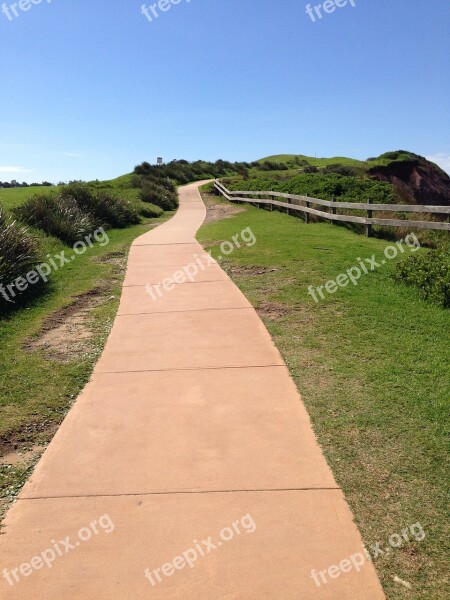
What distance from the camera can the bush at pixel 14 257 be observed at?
9.07 metres

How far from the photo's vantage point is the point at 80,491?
3.60 meters

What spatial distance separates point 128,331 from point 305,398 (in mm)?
2913

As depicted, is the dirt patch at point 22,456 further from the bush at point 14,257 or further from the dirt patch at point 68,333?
the bush at point 14,257

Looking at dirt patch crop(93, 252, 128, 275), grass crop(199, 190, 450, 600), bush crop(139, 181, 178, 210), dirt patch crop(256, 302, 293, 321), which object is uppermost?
bush crop(139, 181, 178, 210)

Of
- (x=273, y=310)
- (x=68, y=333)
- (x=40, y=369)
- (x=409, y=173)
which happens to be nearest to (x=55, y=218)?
(x=68, y=333)

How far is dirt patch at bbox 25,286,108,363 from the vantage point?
6.33 meters

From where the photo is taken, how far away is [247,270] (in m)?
10.5

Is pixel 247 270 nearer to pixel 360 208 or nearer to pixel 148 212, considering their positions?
pixel 360 208

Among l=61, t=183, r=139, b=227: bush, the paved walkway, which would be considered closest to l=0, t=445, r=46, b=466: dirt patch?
the paved walkway

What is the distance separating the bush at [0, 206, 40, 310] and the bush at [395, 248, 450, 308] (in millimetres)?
6362

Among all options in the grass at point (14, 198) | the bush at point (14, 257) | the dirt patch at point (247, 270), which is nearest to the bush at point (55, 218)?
the grass at point (14, 198)

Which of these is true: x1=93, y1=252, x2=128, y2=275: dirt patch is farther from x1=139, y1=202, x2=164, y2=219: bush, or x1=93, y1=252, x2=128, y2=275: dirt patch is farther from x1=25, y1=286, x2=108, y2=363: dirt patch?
x1=139, y1=202, x2=164, y2=219: bush

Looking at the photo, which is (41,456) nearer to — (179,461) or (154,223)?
(179,461)

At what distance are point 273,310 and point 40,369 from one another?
11.0 ft
